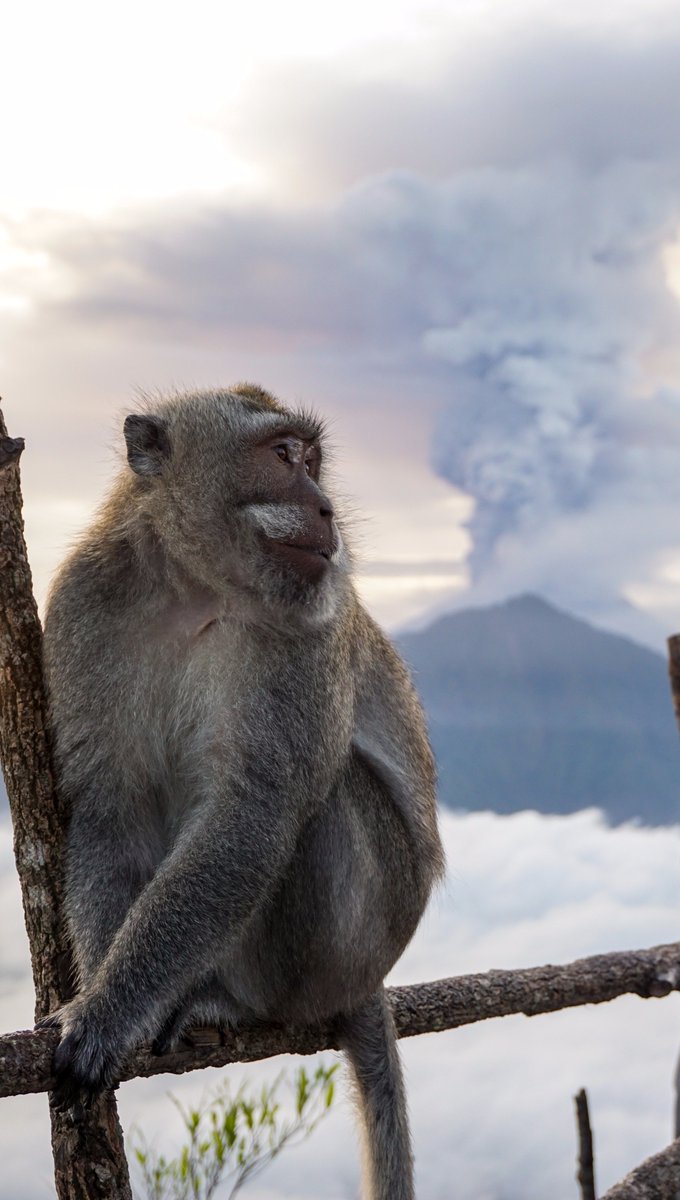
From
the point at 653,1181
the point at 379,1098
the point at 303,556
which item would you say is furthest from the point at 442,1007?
the point at 303,556

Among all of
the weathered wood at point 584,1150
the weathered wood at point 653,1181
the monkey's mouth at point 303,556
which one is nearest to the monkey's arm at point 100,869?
the monkey's mouth at point 303,556

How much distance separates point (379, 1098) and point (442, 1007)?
0.56 m

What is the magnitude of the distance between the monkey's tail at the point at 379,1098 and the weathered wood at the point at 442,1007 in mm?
129

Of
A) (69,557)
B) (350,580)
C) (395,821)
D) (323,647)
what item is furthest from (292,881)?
(69,557)

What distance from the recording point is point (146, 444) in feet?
15.4

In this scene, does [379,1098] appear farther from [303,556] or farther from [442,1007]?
[303,556]

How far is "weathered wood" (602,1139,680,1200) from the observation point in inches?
208

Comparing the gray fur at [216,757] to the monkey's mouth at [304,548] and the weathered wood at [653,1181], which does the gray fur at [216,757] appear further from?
the weathered wood at [653,1181]

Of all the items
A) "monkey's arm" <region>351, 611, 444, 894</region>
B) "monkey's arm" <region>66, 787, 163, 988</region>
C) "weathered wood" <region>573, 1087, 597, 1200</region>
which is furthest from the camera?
"weathered wood" <region>573, 1087, 597, 1200</region>

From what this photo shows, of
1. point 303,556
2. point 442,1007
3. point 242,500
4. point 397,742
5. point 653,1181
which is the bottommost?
point 653,1181

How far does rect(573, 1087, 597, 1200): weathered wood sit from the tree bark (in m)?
2.99

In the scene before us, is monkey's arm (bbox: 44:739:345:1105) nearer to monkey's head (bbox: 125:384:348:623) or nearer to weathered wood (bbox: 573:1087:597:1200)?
monkey's head (bbox: 125:384:348:623)

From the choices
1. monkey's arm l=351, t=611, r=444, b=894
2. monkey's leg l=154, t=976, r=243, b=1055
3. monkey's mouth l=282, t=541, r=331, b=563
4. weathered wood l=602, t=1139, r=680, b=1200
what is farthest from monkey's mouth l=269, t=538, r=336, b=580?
weathered wood l=602, t=1139, r=680, b=1200

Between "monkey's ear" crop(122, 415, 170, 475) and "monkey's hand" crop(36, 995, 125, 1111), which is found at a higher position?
"monkey's ear" crop(122, 415, 170, 475)
